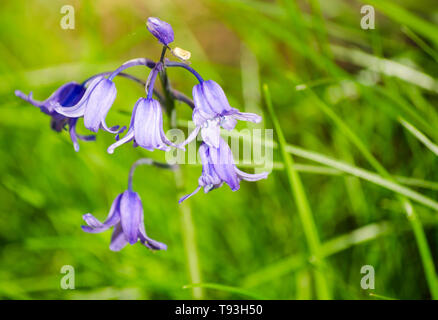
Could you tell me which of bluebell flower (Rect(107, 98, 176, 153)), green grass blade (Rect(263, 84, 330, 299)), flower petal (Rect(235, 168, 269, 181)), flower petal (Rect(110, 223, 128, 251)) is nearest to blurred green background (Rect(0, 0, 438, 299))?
green grass blade (Rect(263, 84, 330, 299))

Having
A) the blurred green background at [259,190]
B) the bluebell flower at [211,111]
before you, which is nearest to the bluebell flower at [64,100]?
the bluebell flower at [211,111]

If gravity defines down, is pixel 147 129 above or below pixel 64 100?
below

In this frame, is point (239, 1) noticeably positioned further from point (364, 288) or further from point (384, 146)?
point (364, 288)

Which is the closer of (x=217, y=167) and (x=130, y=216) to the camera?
(x=217, y=167)

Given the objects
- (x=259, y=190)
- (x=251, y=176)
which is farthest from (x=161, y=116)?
(x=259, y=190)

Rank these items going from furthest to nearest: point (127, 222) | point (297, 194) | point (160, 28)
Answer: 1. point (297, 194)
2. point (127, 222)
3. point (160, 28)

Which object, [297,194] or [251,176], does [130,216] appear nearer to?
[251,176]
